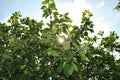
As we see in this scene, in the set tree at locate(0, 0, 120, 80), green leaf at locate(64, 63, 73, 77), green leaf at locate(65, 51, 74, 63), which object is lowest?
green leaf at locate(64, 63, 73, 77)

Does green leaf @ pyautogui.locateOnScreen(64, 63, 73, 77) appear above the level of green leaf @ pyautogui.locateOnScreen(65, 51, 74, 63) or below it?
below

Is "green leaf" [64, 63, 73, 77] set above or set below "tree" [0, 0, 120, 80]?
below

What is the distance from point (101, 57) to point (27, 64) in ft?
12.0

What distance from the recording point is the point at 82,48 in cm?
358

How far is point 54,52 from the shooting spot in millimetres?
3449

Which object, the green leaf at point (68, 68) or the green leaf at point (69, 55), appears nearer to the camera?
the green leaf at point (68, 68)

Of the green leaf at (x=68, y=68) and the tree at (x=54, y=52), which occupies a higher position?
the tree at (x=54, y=52)

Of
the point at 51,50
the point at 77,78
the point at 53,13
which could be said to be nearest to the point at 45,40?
the point at 51,50

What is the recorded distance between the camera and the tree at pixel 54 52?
139 inches

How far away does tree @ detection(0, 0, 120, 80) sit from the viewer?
3.53 m

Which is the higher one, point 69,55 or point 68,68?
point 69,55

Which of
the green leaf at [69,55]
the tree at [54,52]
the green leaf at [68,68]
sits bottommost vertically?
the green leaf at [68,68]

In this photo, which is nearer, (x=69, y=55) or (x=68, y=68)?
(x=68, y=68)

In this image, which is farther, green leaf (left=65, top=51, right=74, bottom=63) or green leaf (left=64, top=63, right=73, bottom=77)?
green leaf (left=65, top=51, right=74, bottom=63)
